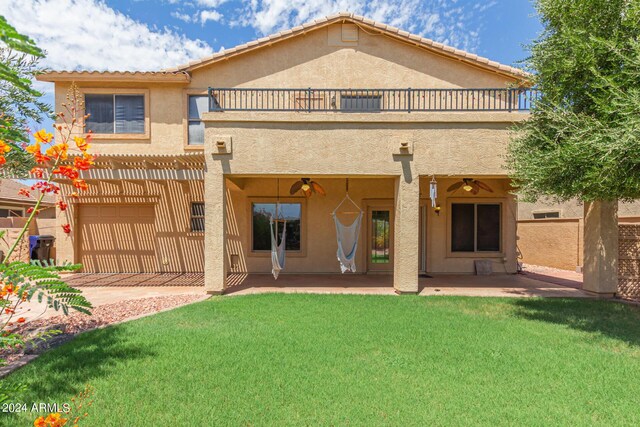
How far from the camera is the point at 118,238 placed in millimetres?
11125

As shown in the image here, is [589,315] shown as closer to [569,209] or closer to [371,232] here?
[371,232]

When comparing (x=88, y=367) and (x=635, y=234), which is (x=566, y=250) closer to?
(x=635, y=234)

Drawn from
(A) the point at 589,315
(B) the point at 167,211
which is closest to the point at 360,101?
(B) the point at 167,211

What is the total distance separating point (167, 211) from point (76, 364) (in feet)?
24.9

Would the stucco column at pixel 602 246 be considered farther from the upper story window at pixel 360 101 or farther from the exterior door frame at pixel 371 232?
Answer: the upper story window at pixel 360 101

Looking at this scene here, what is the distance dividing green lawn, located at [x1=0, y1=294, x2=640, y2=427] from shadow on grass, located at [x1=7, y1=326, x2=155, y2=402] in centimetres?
2

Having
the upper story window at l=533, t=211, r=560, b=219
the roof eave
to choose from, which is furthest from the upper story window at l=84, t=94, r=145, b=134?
the upper story window at l=533, t=211, r=560, b=219

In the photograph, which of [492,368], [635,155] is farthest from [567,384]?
[635,155]

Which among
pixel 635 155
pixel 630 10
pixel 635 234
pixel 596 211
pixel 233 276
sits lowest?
pixel 233 276

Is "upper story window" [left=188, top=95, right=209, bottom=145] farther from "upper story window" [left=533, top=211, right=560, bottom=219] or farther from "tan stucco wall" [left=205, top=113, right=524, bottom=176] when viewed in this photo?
"upper story window" [left=533, top=211, right=560, bottom=219]

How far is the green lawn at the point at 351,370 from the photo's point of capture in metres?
3.08

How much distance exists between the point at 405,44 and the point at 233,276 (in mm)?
9383

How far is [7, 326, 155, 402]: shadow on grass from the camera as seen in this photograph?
3.44 metres

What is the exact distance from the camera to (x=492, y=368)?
3.97m
